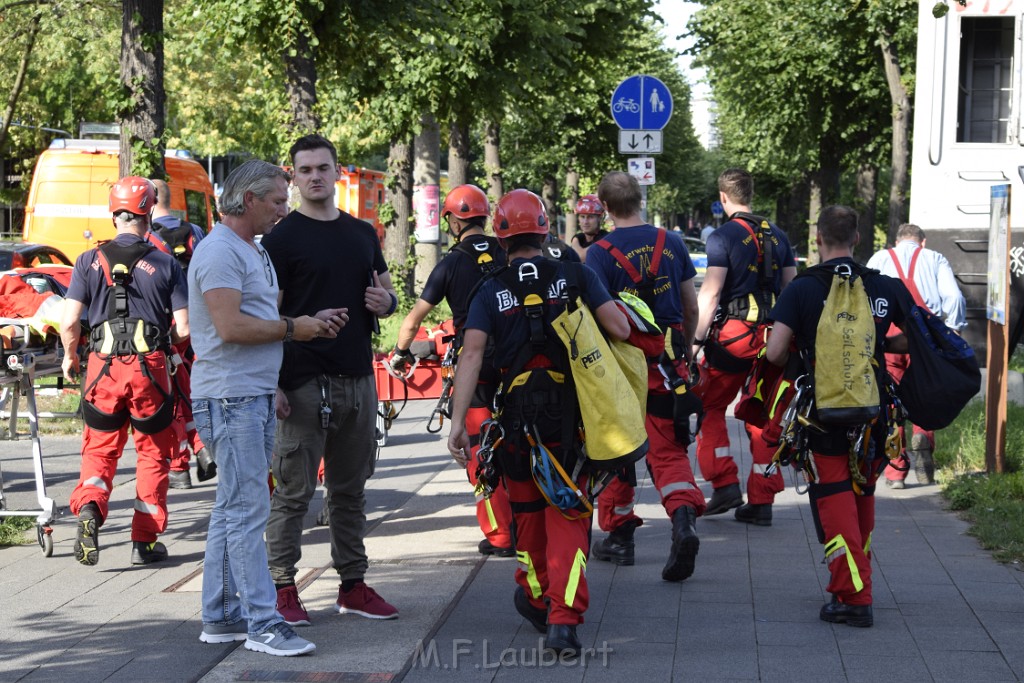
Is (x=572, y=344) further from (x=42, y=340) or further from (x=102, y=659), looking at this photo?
(x=42, y=340)

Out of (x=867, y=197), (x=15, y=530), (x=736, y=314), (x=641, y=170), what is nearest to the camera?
(x=15, y=530)

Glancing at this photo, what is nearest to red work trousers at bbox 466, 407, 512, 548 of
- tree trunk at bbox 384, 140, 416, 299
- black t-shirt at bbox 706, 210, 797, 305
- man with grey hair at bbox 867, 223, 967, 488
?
black t-shirt at bbox 706, 210, 797, 305

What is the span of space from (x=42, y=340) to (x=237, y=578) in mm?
3014

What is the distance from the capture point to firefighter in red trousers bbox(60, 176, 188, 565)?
696 cm

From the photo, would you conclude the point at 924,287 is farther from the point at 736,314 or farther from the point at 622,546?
the point at 622,546

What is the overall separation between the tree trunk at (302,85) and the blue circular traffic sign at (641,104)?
3289 mm

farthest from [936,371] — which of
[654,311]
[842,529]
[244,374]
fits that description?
[244,374]

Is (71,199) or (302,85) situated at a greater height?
(302,85)

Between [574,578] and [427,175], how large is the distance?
57.8 ft

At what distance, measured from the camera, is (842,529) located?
582cm

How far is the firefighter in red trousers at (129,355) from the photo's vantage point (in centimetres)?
696

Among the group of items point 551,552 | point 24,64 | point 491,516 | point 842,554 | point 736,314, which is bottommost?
point 491,516

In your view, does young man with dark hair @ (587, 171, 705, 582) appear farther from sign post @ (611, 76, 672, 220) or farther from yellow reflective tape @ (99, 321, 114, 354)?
sign post @ (611, 76, 672, 220)

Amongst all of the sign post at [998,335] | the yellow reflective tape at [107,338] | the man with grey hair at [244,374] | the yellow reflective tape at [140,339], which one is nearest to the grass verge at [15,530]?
the yellow reflective tape at [107,338]
